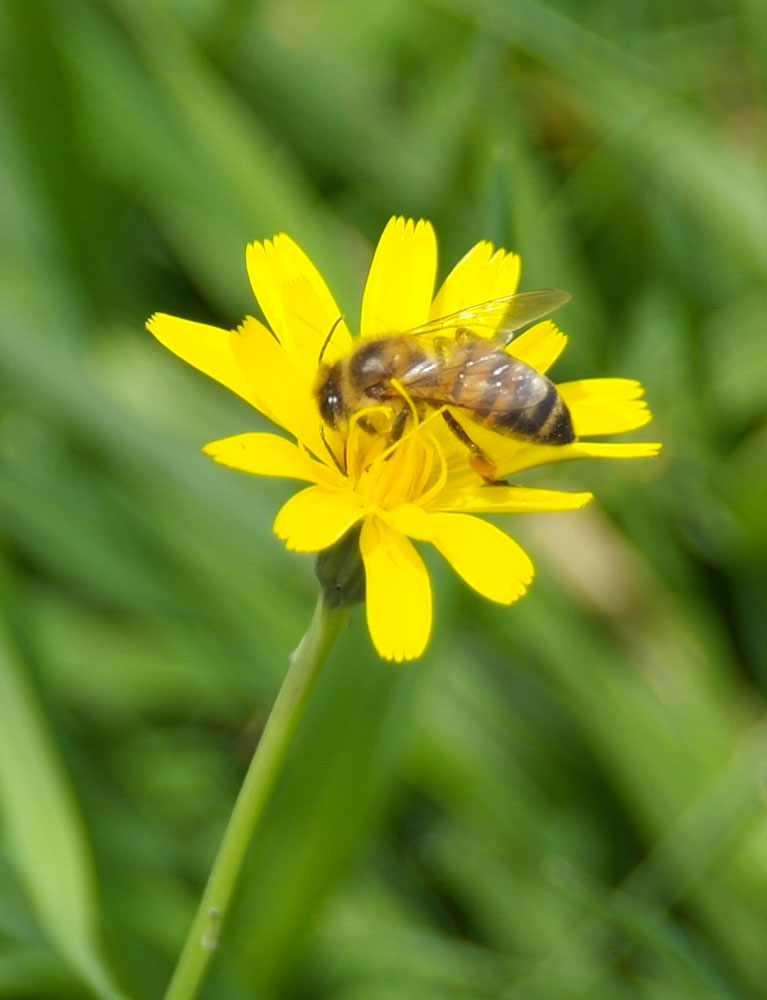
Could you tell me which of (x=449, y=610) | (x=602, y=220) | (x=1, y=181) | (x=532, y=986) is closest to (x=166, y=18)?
(x=1, y=181)

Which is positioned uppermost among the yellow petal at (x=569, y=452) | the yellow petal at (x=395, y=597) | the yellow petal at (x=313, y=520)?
the yellow petal at (x=569, y=452)

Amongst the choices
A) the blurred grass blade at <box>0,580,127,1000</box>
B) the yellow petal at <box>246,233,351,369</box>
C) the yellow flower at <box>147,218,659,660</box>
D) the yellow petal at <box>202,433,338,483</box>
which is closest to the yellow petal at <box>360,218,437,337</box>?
the yellow flower at <box>147,218,659,660</box>

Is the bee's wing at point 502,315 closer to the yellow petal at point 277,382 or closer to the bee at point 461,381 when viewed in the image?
the bee at point 461,381

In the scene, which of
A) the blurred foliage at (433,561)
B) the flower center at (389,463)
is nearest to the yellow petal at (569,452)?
the flower center at (389,463)

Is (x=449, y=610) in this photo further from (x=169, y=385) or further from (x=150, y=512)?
(x=169, y=385)

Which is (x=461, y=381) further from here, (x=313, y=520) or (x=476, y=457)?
(x=313, y=520)

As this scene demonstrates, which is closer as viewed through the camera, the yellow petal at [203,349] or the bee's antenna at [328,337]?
the yellow petal at [203,349]

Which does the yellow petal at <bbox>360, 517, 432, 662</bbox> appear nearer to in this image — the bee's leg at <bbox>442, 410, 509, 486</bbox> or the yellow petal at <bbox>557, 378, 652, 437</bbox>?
the bee's leg at <bbox>442, 410, 509, 486</bbox>
